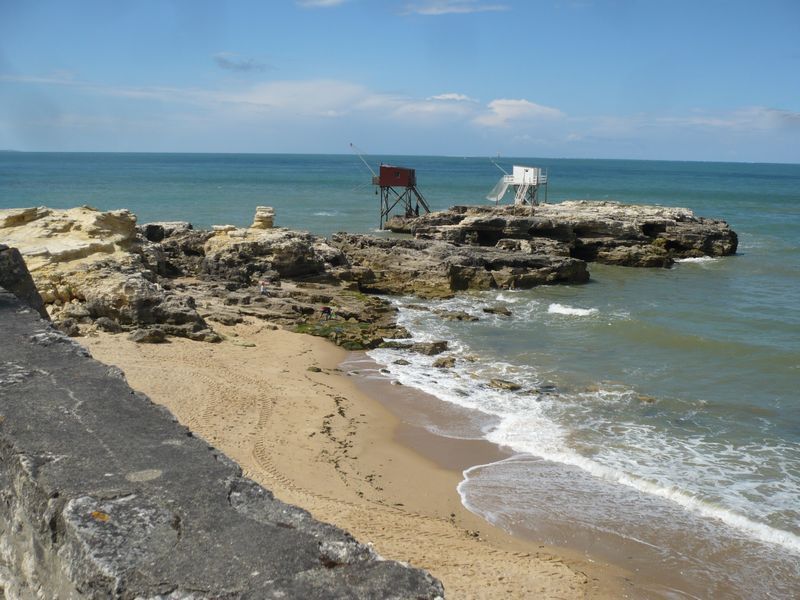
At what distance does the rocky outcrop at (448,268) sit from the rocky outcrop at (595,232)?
2847 mm

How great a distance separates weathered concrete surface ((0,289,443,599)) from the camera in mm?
3471

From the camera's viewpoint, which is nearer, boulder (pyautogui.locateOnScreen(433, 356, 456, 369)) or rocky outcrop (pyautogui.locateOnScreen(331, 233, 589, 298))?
boulder (pyautogui.locateOnScreen(433, 356, 456, 369))

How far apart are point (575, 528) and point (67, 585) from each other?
7.24 metres

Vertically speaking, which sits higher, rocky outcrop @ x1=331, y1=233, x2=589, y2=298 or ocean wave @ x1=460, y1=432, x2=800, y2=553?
rocky outcrop @ x1=331, y1=233, x2=589, y2=298

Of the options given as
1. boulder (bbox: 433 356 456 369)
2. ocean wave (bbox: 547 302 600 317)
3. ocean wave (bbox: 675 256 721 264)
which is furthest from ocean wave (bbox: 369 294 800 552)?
ocean wave (bbox: 675 256 721 264)

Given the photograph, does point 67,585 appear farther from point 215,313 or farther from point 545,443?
point 215,313

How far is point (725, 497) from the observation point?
1052 centimetres

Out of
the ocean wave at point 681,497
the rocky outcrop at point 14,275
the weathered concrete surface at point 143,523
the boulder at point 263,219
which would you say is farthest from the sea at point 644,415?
the boulder at point 263,219

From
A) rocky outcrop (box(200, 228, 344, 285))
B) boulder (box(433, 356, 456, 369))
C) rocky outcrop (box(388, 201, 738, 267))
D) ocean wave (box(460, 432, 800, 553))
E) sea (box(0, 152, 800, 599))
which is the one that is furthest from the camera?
rocky outcrop (box(388, 201, 738, 267))

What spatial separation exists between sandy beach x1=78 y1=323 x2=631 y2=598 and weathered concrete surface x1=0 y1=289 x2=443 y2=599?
404 centimetres

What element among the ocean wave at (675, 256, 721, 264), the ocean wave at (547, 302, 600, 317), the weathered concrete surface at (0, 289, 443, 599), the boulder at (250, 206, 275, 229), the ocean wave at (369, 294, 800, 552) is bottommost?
the ocean wave at (369, 294, 800, 552)

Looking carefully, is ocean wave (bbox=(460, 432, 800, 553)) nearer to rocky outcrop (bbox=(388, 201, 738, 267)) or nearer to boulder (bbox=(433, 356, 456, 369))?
boulder (bbox=(433, 356, 456, 369))

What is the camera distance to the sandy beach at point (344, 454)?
829cm

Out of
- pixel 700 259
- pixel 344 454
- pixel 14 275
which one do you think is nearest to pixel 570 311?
pixel 344 454
